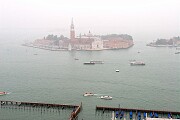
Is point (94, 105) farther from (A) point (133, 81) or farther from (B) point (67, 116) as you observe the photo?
(A) point (133, 81)

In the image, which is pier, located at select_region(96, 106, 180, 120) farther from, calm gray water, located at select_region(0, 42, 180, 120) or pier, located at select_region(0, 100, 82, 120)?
pier, located at select_region(0, 100, 82, 120)

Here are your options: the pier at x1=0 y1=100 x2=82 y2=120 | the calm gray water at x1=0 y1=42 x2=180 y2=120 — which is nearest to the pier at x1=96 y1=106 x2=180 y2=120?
the calm gray water at x1=0 y1=42 x2=180 y2=120

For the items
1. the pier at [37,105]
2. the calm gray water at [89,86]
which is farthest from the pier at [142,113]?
the pier at [37,105]

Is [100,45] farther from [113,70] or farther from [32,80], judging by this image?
[32,80]

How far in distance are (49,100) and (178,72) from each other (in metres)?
8.83

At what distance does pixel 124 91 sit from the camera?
42.1 ft

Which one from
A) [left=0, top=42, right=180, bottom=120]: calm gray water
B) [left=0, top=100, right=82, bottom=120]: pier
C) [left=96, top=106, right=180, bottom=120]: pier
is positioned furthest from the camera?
[left=0, top=42, right=180, bottom=120]: calm gray water

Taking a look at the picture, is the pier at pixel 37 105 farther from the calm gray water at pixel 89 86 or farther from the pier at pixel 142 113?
the pier at pixel 142 113

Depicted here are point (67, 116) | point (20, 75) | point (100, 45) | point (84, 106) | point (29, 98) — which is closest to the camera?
point (67, 116)

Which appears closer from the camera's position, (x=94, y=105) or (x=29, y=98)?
(x=94, y=105)

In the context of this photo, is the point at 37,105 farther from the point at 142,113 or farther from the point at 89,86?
the point at 142,113

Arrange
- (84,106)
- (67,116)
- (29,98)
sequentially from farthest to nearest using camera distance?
(29,98)
(84,106)
(67,116)

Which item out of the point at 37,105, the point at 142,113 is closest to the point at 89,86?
the point at 37,105

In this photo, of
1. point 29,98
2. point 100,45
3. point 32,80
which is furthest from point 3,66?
point 100,45
